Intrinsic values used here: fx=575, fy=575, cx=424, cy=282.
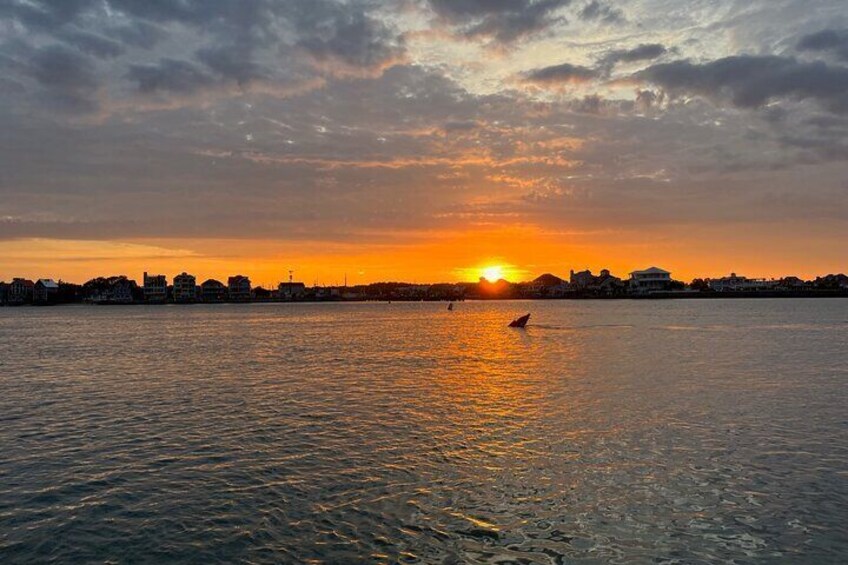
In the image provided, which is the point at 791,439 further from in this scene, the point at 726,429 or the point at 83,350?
the point at 83,350

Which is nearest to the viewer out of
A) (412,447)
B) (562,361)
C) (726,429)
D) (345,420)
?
(412,447)

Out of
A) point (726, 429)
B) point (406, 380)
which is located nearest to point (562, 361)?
point (406, 380)

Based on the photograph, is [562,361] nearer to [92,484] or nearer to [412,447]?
[412,447]

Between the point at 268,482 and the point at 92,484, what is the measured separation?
18.7 ft

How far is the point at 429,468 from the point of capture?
63.7 feet

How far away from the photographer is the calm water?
13.7m

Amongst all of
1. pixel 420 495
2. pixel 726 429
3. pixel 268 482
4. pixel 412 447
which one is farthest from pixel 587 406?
pixel 268 482

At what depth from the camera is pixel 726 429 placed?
969 inches

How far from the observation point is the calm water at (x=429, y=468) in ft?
44.8

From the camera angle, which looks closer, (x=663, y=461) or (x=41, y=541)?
(x=41, y=541)

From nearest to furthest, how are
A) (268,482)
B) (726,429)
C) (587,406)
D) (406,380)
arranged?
(268,482), (726,429), (587,406), (406,380)

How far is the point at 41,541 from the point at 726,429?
24.7 metres

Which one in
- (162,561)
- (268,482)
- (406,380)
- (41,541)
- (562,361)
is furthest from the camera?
(562,361)

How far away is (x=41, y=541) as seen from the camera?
1411 centimetres
